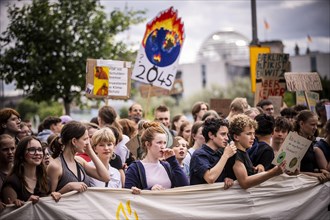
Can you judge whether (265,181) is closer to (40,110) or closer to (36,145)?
(36,145)

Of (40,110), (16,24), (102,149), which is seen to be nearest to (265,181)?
(102,149)

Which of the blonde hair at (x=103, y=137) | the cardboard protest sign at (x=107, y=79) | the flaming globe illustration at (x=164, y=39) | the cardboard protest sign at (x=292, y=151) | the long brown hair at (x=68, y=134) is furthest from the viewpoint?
the flaming globe illustration at (x=164, y=39)

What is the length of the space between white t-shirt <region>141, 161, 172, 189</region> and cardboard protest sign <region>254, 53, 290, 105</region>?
5945 millimetres

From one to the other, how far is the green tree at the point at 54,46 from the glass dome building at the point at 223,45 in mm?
85589

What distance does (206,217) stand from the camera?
6.41m

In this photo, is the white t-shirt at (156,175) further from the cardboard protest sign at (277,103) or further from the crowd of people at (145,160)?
the cardboard protest sign at (277,103)

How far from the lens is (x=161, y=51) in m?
11.1

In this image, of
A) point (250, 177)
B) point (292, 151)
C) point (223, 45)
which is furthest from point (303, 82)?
point (223, 45)

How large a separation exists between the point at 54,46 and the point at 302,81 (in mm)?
10122

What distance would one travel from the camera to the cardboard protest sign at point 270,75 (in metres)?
12.1

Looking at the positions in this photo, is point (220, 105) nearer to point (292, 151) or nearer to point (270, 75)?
point (270, 75)

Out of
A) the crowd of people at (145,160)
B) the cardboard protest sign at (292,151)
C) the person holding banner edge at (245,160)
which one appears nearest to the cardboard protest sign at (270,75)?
the crowd of people at (145,160)

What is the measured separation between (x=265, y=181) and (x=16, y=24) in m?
13.6

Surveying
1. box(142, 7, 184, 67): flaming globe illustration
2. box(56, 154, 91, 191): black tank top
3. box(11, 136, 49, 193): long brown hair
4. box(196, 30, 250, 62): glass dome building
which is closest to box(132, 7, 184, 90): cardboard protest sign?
box(142, 7, 184, 67): flaming globe illustration
